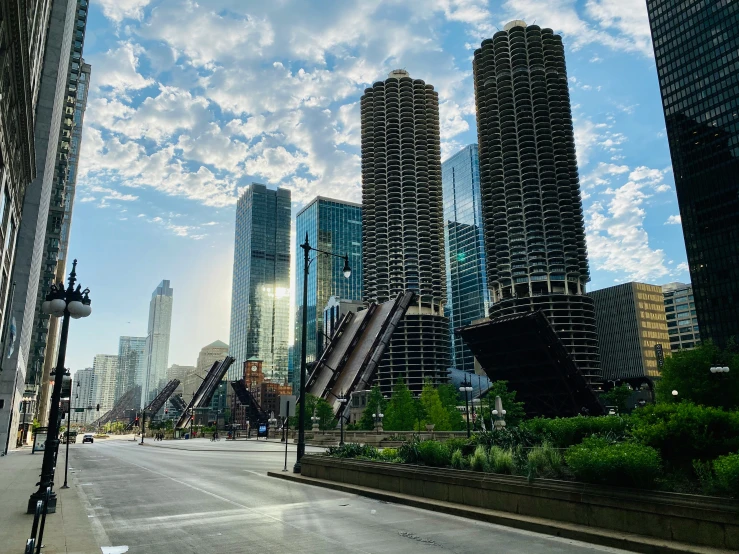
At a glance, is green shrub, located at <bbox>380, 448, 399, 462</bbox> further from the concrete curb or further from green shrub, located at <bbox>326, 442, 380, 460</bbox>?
the concrete curb

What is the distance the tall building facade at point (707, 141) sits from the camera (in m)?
125

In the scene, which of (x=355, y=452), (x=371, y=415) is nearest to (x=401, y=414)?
(x=371, y=415)

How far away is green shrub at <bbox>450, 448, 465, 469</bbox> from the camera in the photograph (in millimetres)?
14328

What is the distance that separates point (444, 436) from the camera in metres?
49.1

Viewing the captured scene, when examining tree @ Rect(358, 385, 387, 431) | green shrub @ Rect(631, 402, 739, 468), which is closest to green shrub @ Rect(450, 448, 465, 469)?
green shrub @ Rect(631, 402, 739, 468)

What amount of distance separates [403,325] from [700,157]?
90010 mm

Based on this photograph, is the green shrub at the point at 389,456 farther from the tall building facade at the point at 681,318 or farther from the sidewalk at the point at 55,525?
the tall building facade at the point at 681,318

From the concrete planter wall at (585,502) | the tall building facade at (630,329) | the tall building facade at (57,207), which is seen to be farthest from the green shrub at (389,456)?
the tall building facade at (630,329)

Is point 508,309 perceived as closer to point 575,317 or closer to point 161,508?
point 575,317

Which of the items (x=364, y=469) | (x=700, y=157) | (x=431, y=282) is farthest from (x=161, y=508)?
(x=431, y=282)

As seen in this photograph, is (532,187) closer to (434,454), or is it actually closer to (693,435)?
(434,454)

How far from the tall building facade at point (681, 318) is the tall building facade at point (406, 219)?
79686 mm

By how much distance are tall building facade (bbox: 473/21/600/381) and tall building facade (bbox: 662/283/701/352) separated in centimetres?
5377

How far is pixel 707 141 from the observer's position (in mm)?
130625
